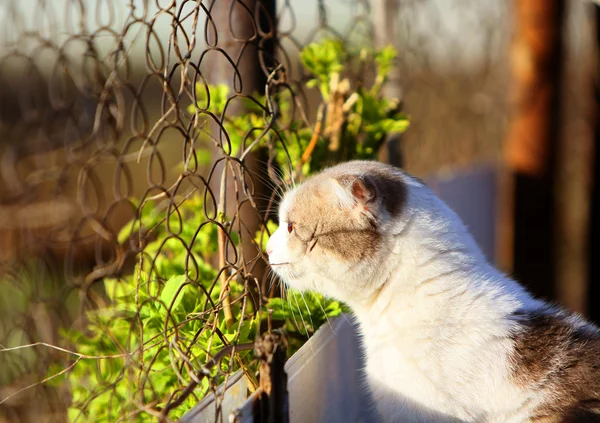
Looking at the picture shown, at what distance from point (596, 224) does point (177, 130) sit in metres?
3.26

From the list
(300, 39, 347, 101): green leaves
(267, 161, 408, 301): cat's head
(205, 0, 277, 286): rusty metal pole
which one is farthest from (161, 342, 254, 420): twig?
(300, 39, 347, 101): green leaves

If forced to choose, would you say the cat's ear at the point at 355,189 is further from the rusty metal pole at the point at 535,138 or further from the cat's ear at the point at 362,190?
the rusty metal pole at the point at 535,138

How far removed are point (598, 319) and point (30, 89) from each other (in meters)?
3.61

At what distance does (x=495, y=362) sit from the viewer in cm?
115

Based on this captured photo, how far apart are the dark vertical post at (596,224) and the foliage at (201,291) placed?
2.34 metres

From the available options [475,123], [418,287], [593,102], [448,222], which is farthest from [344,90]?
[593,102]

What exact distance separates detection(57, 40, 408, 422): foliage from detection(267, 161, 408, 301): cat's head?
63 mm

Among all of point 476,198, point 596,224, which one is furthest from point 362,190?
point 596,224

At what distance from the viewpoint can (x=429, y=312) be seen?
1.20 metres

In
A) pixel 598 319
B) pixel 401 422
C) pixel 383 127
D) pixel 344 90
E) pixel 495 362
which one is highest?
pixel 344 90

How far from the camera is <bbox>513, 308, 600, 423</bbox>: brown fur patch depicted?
44.5 inches

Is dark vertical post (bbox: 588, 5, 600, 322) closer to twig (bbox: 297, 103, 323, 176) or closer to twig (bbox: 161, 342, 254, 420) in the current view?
twig (bbox: 297, 103, 323, 176)

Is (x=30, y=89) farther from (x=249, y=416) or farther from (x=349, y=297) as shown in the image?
(x=249, y=416)

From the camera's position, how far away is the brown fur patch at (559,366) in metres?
1.13
